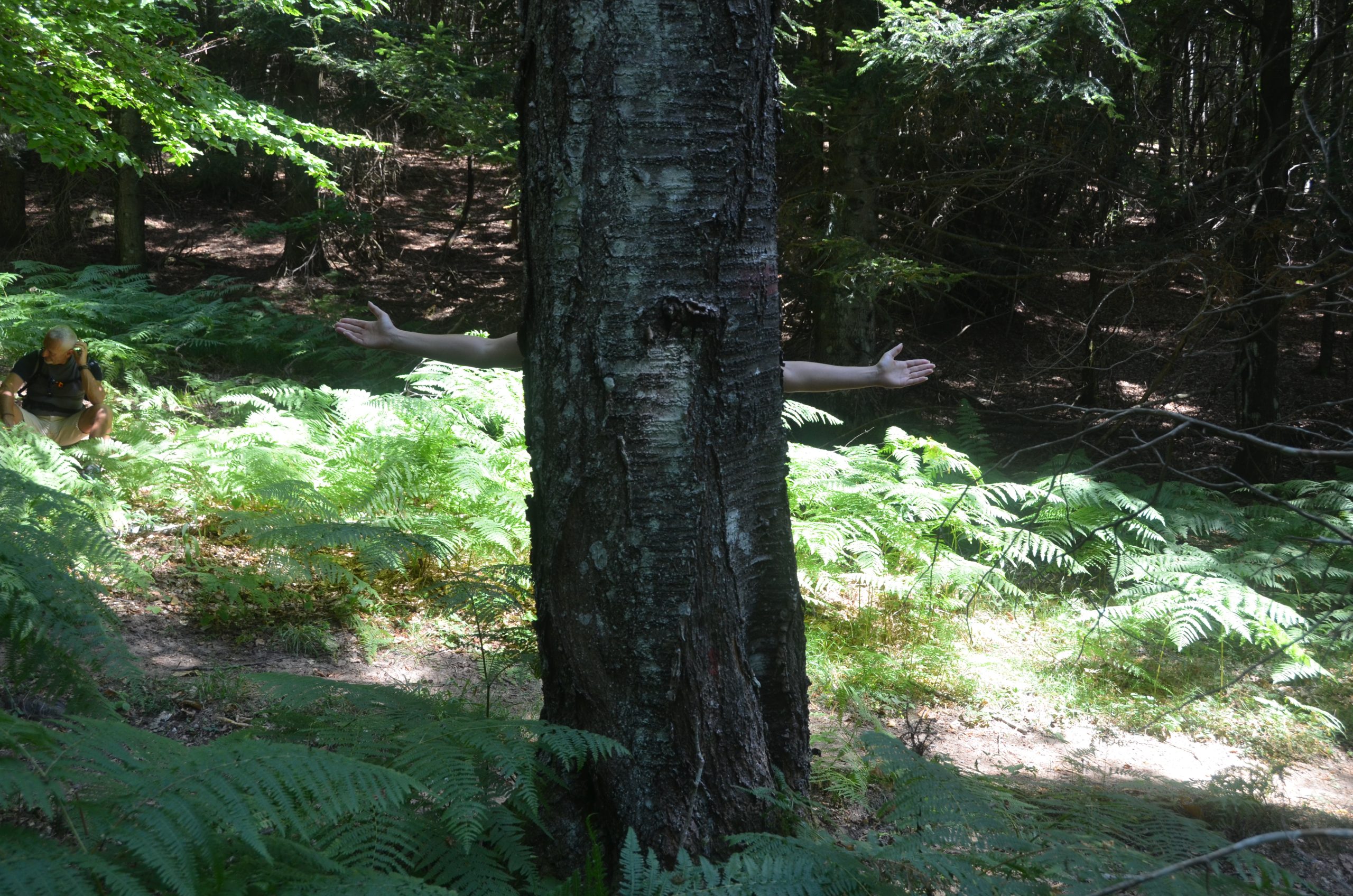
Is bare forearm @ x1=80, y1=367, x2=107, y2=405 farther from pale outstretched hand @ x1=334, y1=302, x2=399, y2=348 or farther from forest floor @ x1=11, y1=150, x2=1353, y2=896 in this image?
pale outstretched hand @ x1=334, y1=302, x2=399, y2=348

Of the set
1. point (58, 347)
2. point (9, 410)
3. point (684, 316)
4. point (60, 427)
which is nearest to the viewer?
point (684, 316)

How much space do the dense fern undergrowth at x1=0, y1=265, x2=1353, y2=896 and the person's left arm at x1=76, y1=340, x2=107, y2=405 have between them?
0.35 m

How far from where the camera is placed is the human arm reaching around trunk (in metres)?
2.84

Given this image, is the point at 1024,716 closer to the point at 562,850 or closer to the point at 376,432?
the point at 562,850

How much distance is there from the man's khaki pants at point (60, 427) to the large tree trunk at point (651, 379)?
18.4 ft

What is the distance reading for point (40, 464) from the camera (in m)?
4.78

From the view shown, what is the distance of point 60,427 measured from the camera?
6.27 m

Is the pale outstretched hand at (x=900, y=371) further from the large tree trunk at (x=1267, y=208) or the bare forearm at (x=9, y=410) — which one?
the bare forearm at (x=9, y=410)

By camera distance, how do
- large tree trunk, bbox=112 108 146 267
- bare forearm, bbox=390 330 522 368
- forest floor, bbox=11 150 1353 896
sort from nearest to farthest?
bare forearm, bbox=390 330 522 368 < forest floor, bbox=11 150 1353 896 < large tree trunk, bbox=112 108 146 267

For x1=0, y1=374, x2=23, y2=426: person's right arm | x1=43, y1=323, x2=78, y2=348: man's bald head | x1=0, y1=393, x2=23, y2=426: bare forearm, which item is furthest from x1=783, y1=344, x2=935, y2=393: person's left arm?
x1=43, y1=323, x2=78, y2=348: man's bald head

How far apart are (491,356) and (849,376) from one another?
1.27 m

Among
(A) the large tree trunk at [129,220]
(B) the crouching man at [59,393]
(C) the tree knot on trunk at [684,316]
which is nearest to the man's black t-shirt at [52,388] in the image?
(B) the crouching man at [59,393]

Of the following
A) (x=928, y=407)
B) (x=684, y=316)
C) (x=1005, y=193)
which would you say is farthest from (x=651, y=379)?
(x=928, y=407)

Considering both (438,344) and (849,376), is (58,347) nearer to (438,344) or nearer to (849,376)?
(438,344)
